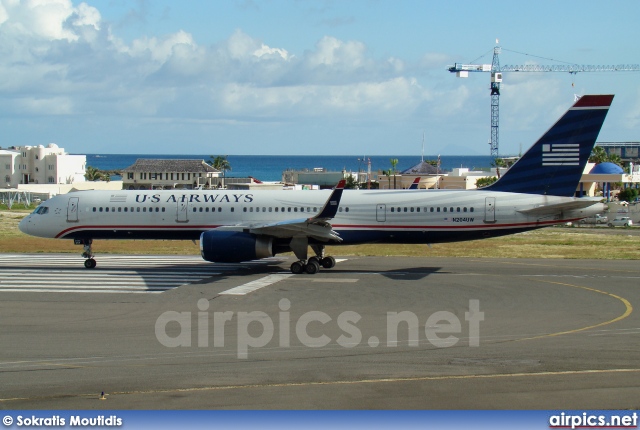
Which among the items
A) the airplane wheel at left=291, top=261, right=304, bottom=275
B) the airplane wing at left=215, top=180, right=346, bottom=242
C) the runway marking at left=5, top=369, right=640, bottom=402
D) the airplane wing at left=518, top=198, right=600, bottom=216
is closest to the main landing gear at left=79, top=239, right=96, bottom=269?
the airplane wing at left=215, top=180, right=346, bottom=242

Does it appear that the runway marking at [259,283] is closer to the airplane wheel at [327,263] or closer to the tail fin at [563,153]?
the airplane wheel at [327,263]

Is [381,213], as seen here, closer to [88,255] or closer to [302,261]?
[302,261]

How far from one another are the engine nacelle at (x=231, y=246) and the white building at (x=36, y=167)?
100097 mm

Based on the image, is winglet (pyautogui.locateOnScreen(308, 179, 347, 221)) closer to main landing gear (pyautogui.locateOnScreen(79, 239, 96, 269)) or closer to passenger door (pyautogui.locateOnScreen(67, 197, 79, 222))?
main landing gear (pyautogui.locateOnScreen(79, 239, 96, 269))

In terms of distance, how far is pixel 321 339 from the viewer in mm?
19000

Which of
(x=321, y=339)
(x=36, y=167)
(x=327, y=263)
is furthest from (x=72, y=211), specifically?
(x=36, y=167)

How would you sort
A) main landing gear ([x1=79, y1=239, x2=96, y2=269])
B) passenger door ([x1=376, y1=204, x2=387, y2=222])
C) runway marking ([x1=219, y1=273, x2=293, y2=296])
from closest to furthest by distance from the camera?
1. runway marking ([x1=219, y1=273, x2=293, y2=296])
2. passenger door ([x1=376, y1=204, x2=387, y2=222])
3. main landing gear ([x1=79, y1=239, x2=96, y2=269])

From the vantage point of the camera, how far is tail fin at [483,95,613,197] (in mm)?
32188

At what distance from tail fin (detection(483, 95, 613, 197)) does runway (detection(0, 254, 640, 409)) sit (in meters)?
3.95

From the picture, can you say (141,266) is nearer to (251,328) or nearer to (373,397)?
(251,328)

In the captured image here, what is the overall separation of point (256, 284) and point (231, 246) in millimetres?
3101

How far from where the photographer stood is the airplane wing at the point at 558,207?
30.9 meters

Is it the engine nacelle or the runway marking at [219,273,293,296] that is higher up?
the engine nacelle

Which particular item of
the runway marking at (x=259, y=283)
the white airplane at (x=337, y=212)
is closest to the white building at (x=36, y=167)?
the white airplane at (x=337, y=212)
